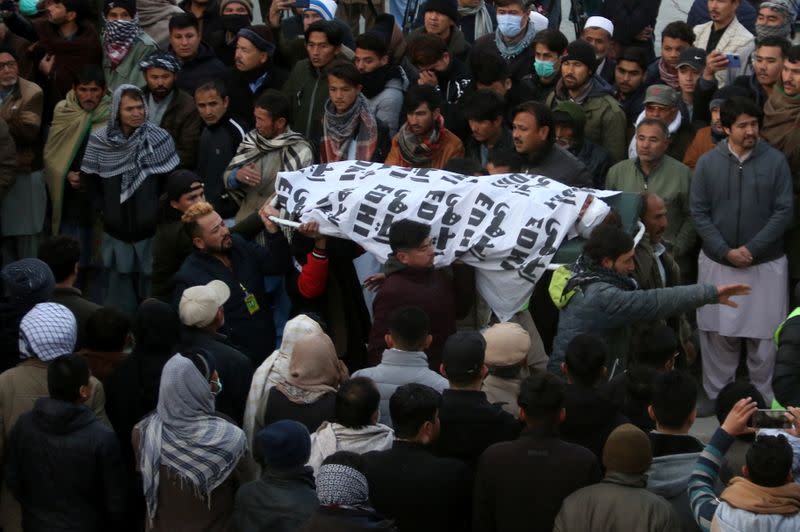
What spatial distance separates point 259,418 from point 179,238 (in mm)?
2118

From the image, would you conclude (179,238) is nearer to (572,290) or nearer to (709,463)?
(572,290)

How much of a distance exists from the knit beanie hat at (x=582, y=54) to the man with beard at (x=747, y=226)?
1.22 meters

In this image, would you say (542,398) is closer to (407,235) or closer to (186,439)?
(186,439)

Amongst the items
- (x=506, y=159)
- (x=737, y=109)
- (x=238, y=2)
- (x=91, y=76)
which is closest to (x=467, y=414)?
(x=506, y=159)

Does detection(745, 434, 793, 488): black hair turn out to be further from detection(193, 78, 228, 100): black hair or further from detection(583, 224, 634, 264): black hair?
detection(193, 78, 228, 100): black hair

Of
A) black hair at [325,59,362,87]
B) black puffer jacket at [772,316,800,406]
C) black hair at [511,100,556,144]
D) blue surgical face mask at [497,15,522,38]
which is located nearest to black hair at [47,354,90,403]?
black puffer jacket at [772,316,800,406]

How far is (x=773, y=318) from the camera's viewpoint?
9.60 metres

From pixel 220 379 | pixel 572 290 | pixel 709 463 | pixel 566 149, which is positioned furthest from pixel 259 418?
pixel 566 149

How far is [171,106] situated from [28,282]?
3.18 metres

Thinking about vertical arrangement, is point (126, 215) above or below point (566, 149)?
below

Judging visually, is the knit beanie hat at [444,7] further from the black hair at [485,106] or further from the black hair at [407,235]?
the black hair at [407,235]

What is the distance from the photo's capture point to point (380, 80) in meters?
10.5

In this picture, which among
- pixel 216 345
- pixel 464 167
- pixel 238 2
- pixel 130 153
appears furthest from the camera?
pixel 238 2

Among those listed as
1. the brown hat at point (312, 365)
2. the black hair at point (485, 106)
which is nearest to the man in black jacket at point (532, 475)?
the brown hat at point (312, 365)
